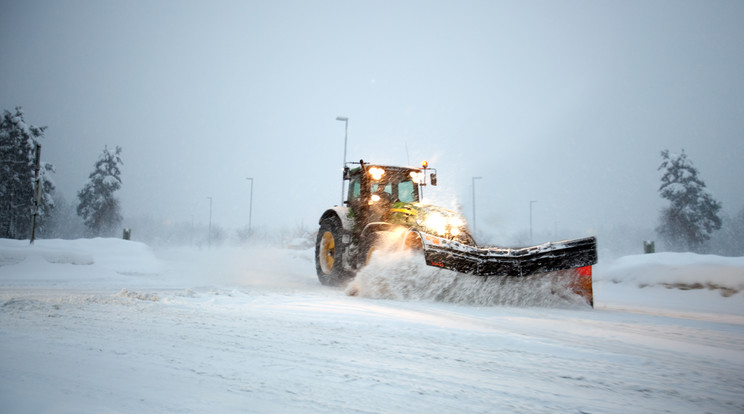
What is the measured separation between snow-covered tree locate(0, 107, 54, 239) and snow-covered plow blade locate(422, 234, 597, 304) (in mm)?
Answer: 26127

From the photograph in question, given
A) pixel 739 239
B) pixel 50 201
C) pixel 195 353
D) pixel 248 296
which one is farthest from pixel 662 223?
pixel 50 201

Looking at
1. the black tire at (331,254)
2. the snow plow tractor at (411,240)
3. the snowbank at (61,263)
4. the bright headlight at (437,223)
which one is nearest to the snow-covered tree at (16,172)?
the snowbank at (61,263)

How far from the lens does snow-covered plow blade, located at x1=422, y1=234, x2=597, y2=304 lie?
17.4ft

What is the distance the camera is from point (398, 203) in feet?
25.9

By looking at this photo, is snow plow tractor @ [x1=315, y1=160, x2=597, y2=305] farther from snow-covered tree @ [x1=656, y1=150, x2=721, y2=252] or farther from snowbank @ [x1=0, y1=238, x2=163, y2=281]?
snow-covered tree @ [x1=656, y1=150, x2=721, y2=252]

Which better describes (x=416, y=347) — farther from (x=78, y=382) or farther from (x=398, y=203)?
(x=398, y=203)

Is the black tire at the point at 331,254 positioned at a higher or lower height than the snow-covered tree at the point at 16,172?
lower

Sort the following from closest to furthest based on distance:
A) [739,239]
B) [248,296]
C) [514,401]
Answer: [514,401], [248,296], [739,239]

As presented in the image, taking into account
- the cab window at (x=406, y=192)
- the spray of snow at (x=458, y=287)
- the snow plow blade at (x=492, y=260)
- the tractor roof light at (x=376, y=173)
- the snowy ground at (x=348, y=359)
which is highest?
the tractor roof light at (x=376, y=173)

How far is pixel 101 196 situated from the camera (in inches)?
1368

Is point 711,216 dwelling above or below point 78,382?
above

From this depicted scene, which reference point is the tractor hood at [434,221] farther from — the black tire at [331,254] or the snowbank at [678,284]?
the snowbank at [678,284]

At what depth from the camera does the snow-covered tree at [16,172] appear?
2277cm

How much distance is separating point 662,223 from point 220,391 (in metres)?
36.4
